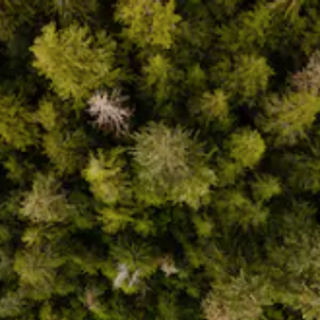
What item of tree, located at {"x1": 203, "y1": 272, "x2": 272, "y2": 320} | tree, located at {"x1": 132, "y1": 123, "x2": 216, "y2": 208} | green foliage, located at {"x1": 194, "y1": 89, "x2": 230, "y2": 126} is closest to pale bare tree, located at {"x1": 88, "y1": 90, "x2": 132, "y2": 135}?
tree, located at {"x1": 132, "y1": 123, "x2": 216, "y2": 208}

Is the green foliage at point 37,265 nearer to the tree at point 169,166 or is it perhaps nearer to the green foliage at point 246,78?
the tree at point 169,166

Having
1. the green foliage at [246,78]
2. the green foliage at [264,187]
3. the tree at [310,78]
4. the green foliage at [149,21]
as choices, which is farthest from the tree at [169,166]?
the tree at [310,78]

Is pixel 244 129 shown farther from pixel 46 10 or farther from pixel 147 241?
pixel 46 10

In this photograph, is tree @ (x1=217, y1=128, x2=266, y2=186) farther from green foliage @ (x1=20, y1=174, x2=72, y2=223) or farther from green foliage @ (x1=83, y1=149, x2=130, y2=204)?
green foliage @ (x1=20, y1=174, x2=72, y2=223)

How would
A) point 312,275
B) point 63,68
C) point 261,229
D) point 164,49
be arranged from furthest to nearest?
point 261,229 → point 312,275 → point 164,49 → point 63,68

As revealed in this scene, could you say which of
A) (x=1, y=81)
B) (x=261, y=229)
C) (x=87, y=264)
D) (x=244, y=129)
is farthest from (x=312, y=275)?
(x=1, y=81)
